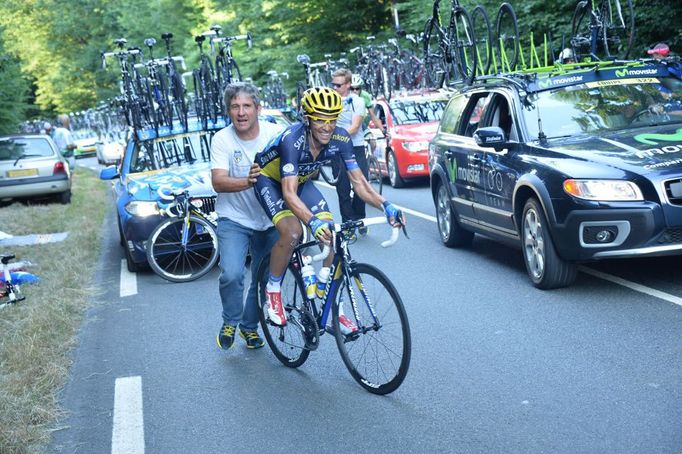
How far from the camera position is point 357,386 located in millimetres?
6348

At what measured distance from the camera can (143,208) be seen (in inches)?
454

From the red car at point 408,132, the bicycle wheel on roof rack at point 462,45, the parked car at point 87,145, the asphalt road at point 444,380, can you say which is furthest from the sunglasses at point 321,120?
the parked car at point 87,145

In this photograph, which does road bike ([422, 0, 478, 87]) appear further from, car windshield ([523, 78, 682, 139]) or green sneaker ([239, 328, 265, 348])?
green sneaker ([239, 328, 265, 348])

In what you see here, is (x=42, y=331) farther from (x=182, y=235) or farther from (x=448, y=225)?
(x=448, y=225)

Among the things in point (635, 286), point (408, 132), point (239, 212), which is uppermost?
point (239, 212)

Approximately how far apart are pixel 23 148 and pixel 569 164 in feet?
59.7

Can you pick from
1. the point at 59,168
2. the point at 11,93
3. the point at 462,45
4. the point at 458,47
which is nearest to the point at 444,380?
the point at 462,45

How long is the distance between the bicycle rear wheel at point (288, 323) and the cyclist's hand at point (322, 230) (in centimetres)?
85

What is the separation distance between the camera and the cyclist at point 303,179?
6.05 m

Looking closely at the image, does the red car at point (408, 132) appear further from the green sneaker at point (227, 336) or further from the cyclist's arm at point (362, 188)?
the cyclist's arm at point (362, 188)

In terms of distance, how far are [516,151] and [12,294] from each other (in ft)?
15.7

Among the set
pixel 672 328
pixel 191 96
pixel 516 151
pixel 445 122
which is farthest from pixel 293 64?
pixel 672 328

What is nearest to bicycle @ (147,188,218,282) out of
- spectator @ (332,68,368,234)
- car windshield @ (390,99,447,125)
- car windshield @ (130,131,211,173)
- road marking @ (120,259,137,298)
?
road marking @ (120,259,137,298)

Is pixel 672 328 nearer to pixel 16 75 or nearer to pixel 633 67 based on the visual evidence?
pixel 633 67
